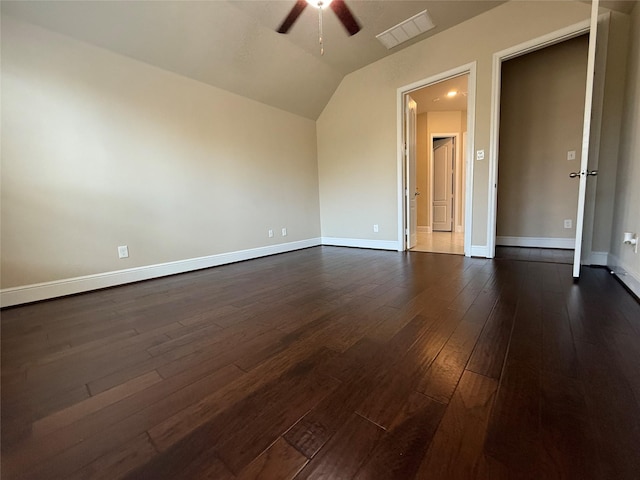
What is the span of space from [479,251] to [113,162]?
4257mm

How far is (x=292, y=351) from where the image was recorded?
1335 mm

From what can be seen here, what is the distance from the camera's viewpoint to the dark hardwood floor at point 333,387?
745mm

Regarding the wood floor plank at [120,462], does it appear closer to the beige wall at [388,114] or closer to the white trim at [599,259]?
the beige wall at [388,114]

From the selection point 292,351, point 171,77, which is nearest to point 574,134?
point 292,351

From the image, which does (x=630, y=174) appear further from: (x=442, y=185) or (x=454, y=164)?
(x=442, y=185)

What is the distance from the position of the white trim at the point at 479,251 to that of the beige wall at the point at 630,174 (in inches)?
41.8

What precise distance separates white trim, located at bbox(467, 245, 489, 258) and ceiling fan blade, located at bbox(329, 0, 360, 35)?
2.75 m

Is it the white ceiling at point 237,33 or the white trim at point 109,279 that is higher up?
the white ceiling at point 237,33

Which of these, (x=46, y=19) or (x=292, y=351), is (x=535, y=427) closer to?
(x=292, y=351)

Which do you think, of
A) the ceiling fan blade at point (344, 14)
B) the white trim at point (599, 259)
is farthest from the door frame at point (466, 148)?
the ceiling fan blade at point (344, 14)

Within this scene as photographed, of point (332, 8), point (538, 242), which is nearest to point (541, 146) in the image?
point (538, 242)

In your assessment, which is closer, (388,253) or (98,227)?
(98,227)

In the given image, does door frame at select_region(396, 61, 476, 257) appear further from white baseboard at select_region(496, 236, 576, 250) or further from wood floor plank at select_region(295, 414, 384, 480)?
wood floor plank at select_region(295, 414, 384, 480)

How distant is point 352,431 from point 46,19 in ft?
12.2
